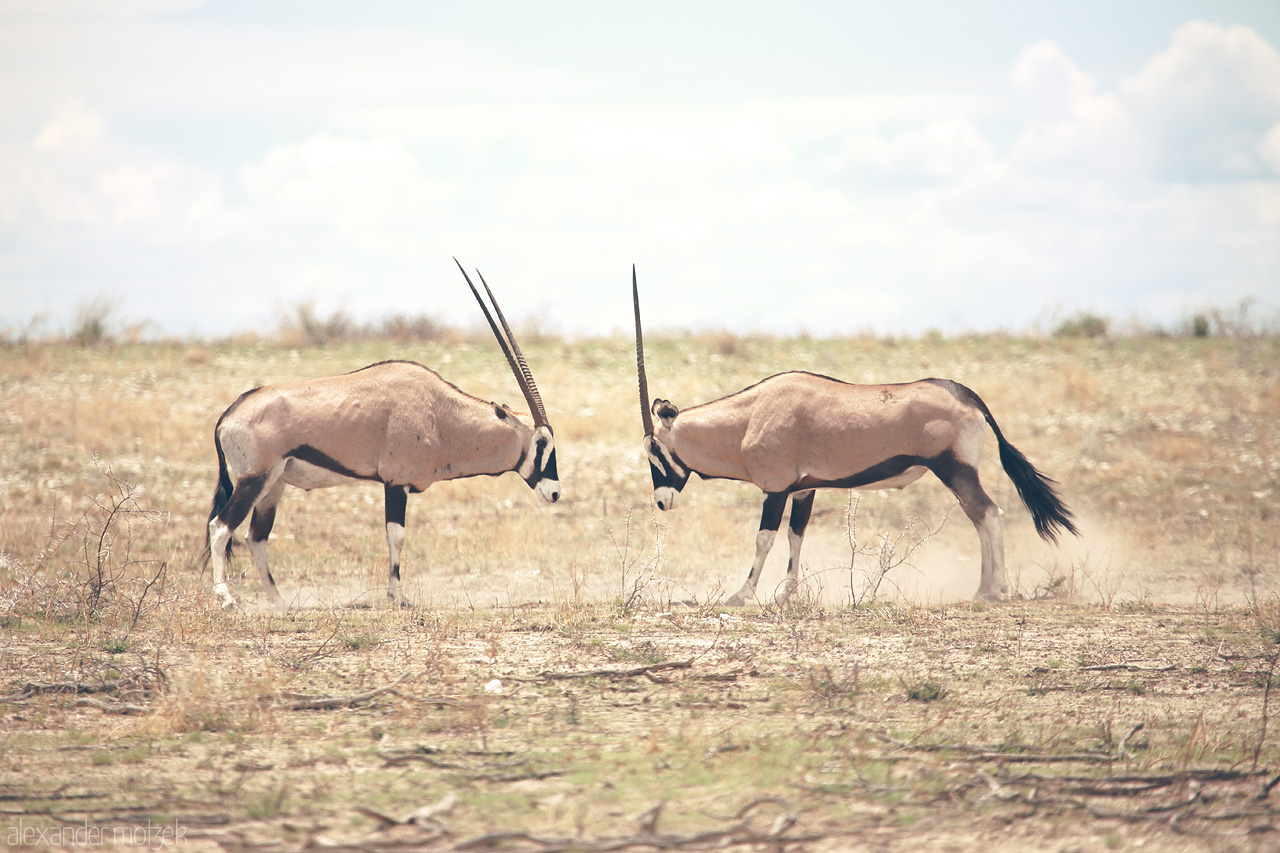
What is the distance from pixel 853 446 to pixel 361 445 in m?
4.58

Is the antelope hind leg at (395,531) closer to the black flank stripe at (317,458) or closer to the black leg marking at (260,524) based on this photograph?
the black flank stripe at (317,458)

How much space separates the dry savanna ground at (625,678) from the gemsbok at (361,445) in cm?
76

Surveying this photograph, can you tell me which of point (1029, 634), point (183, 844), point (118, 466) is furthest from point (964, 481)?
A: point (118, 466)

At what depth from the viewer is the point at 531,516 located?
46.3 feet

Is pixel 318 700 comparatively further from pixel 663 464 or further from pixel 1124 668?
pixel 663 464

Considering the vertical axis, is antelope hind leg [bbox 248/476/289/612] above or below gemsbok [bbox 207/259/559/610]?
below

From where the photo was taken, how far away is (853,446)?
400 inches

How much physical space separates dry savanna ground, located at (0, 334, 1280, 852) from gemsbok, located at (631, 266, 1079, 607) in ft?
2.76

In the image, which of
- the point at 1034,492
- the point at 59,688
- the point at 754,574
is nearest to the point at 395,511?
the point at 754,574

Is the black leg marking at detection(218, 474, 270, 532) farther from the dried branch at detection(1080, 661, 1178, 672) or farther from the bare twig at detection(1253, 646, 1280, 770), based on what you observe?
the bare twig at detection(1253, 646, 1280, 770)

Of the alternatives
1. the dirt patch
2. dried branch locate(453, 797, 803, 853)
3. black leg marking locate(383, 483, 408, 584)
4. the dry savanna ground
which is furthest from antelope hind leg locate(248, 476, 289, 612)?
dried branch locate(453, 797, 803, 853)

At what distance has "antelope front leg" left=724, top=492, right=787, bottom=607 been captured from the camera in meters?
9.99

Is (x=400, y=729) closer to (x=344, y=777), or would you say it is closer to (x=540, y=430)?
(x=344, y=777)

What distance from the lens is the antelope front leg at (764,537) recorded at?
999cm
